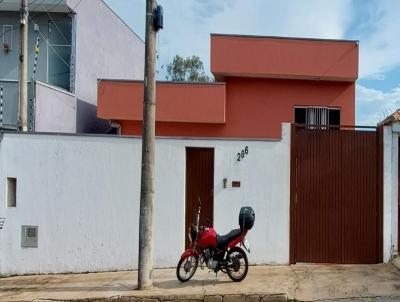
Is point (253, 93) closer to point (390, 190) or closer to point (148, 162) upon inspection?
point (390, 190)

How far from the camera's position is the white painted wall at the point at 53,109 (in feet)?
42.2

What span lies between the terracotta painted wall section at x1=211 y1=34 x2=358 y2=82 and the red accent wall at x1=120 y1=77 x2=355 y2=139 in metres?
0.39

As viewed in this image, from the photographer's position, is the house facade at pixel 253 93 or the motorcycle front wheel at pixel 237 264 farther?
the house facade at pixel 253 93

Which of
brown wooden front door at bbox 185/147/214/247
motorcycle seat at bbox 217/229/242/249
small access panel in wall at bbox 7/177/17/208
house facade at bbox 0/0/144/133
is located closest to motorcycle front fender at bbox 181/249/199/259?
motorcycle seat at bbox 217/229/242/249

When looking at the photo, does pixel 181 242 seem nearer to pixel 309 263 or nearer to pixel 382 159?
pixel 309 263

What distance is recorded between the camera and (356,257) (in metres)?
9.34

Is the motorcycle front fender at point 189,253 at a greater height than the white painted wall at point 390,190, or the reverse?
the white painted wall at point 390,190

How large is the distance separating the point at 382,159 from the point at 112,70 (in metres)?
12.0

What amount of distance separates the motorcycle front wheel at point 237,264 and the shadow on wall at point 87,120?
876 centimetres

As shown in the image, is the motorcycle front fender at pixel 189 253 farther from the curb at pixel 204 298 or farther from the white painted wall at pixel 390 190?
the white painted wall at pixel 390 190

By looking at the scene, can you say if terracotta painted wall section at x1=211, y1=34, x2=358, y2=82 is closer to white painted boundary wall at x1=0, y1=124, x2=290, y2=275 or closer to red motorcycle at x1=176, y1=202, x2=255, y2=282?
white painted boundary wall at x1=0, y1=124, x2=290, y2=275

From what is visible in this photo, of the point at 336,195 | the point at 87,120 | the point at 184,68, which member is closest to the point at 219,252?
the point at 336,195

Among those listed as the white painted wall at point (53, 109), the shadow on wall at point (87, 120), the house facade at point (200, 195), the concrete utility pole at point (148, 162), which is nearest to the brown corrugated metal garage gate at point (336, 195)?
the house facade at point (200, 195)

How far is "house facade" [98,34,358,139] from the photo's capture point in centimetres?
1297
